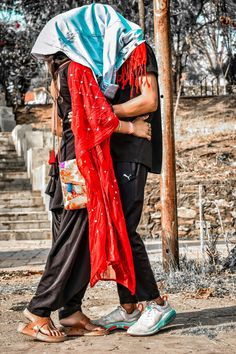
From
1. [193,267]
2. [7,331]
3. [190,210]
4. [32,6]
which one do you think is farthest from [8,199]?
[32,6]

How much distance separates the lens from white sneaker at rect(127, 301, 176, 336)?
13.0 ft

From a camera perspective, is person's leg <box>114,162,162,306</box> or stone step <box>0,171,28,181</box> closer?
person's leg <box>114,162,162,306</box>

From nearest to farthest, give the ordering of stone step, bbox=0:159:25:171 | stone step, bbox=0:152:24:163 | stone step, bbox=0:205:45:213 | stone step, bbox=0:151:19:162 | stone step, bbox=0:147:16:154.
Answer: stone step, bbox=0:205:45:213 < stone step, bbox=0:159:25:171 < stone step, bbox=0:152:24:163 < stone step, bbox=0:151:19:162 < stone step, bbox=0:147:16:154

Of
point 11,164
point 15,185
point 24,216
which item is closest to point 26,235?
point 24,216

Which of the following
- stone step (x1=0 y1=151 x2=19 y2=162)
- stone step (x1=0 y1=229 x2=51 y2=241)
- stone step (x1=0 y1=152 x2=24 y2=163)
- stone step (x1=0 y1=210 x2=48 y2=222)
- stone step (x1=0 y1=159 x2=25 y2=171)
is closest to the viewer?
stone step (x1=0 y1=229 x2=51 y2=241)

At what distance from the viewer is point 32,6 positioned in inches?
1157

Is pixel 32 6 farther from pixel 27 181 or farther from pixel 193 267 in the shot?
pixel 193 267

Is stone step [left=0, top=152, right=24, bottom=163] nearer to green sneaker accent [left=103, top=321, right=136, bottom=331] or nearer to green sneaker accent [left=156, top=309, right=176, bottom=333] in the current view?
green sneaker accent [left=103, top=321, right=136, bottom=331]

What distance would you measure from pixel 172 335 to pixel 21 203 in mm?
11918

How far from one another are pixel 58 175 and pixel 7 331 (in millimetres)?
954

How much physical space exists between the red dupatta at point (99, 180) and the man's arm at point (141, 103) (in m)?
0.10

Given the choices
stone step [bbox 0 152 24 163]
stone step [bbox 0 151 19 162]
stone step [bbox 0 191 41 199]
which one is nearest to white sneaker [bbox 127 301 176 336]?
stone step [bbox 0 191 41 199]

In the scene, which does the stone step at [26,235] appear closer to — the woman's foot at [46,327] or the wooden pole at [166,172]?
the wooden pole at [166,172]

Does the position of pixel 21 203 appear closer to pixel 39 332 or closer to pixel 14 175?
pixel 14 175
